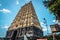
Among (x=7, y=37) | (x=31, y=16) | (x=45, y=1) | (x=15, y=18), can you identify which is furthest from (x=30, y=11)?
(x=45, y=1)

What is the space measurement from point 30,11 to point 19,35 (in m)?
7.13

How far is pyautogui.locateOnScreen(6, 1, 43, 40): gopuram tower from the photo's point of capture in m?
33.0

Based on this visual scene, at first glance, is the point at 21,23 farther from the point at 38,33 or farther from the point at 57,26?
the point at 57,26

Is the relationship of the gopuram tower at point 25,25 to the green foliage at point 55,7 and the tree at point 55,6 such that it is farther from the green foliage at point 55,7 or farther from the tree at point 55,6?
the green foliage at point 55,7

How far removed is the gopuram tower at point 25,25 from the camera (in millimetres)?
32997

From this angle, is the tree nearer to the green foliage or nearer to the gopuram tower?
the green foliage

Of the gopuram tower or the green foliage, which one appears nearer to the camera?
the green foliage

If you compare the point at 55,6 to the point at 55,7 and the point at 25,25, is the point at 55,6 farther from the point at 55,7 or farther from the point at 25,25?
the point at 25,25

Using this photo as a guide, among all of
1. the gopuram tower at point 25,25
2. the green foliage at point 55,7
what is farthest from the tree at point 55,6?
the gopuram tower at point 25,25

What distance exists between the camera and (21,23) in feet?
120

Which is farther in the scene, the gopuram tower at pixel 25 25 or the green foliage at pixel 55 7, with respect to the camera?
the gopuram tower at pixel 25 25

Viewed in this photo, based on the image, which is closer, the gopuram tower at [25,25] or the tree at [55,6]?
the tree at [55,6]

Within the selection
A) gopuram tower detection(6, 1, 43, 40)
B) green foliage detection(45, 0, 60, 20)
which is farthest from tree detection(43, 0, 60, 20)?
gopuram tower detection(6, 1, 43, 40)

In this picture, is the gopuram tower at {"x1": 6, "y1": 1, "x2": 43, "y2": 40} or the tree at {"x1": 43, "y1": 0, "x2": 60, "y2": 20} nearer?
the tree at {"x1": 43, "y1": 0, "x2": 60, "y2": 20}
